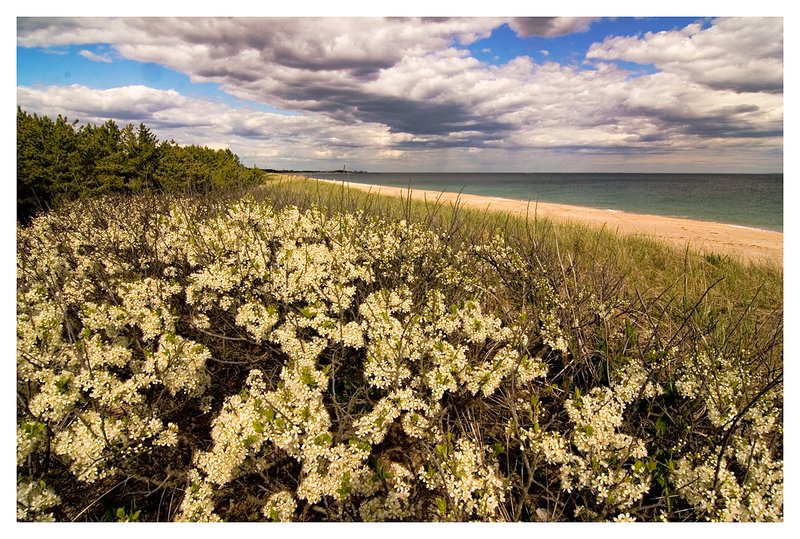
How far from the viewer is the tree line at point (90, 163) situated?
1274cm

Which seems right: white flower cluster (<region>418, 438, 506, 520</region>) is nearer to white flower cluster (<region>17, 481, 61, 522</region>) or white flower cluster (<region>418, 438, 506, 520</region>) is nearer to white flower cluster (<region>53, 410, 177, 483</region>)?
white flower cluster (<region>53, 410, 177, 483</region>)

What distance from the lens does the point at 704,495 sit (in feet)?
7.66

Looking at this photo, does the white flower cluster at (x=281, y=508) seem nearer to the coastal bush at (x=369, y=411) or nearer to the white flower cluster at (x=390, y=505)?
the coastal bush at (x=369, y=411)

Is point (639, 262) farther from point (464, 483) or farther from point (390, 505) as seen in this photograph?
point (390, 505)

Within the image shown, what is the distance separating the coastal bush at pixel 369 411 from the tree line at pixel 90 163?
976 cm

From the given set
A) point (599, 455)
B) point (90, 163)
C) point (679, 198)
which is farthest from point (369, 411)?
point (679, 198)

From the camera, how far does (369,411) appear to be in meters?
3.30

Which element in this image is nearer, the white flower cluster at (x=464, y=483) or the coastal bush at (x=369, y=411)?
the white flower cluster at (x=464, y=483)

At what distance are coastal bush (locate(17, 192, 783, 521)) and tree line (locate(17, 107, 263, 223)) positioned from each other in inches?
384

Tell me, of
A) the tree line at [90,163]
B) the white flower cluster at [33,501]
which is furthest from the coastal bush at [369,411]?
the tree line at [90,163]

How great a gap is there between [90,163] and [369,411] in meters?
16.8

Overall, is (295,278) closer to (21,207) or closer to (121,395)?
(121,395)

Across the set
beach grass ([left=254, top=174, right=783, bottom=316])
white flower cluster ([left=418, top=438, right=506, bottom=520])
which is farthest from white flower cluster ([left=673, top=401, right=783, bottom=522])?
beach grass ([left=254, top=174, right=783, bottom=316])

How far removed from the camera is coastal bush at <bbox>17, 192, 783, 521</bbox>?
2.35m
